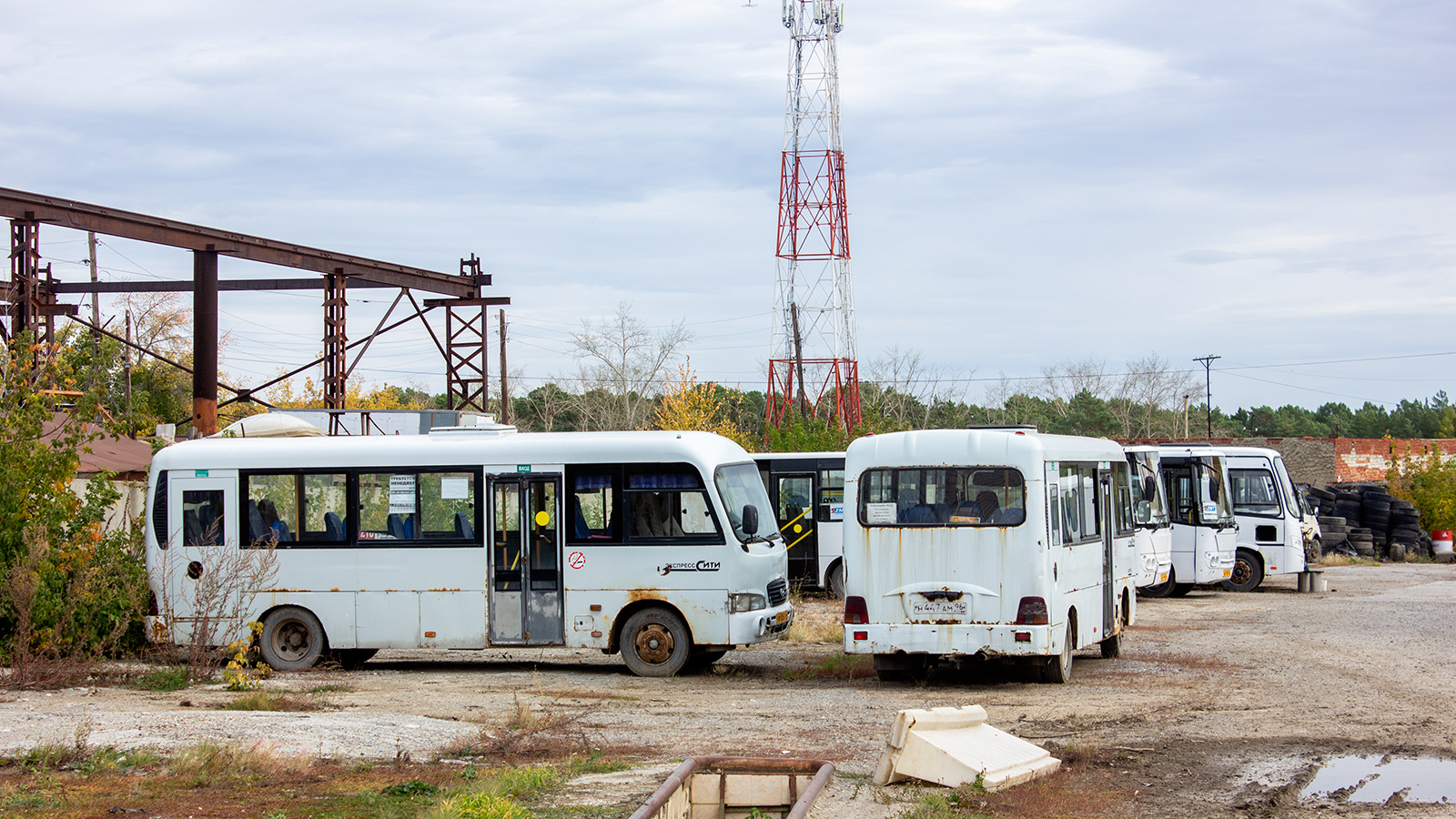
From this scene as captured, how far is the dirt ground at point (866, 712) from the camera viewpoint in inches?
354

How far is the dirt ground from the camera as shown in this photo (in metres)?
8.99

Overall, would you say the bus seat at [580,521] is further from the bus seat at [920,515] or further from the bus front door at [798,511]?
the bus front door at [798,511]

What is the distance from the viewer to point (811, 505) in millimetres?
23453

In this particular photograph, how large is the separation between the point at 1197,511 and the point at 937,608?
13.0 m

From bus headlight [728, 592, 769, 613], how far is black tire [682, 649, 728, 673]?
0.66m

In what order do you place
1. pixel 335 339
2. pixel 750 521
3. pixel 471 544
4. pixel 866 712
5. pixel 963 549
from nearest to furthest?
pixel 866 712, pixel 963 549, pixel 750 521, pixel 471 544, pixel 335 339

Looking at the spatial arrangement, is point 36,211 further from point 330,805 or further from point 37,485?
point 330,805

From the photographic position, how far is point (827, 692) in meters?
13.3

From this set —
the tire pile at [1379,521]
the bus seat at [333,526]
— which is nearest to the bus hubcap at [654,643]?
the bus seat at [333,526]

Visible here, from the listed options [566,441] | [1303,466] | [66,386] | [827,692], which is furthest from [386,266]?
[1303,466]

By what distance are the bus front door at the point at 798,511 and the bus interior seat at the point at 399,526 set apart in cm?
951

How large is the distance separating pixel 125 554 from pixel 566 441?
5.48 meters

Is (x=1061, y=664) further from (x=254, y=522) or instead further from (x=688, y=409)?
(x=688, y=409)

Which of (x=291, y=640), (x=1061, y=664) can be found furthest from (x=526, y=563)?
(x=1061, y=664)
